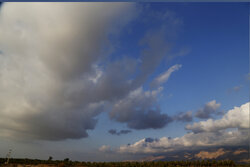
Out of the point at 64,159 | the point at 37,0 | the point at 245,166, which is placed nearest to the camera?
the point at 37,0

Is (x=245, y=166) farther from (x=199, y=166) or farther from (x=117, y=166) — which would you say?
(x=117, y=166)

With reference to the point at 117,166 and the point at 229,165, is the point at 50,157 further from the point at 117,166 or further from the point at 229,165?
the point at 229,165

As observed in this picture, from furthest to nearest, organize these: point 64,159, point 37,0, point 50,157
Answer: point 50,157
point 64,159
point 37,0

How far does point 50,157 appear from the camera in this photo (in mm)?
38250

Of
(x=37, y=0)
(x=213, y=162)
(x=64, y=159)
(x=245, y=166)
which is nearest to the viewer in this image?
(x=37, y=0)

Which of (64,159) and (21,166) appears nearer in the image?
(21,166)

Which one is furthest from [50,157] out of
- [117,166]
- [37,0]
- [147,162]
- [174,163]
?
[37,0]

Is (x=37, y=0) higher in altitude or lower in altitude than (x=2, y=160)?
higher

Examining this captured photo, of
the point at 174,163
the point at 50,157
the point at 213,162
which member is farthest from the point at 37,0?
the point at 50,157

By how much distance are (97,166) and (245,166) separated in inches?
888

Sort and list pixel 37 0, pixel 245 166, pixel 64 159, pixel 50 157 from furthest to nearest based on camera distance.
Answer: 1. pixel 50 157
2. pixel 64 159
3. pixel 245 166
4. pixel 37 0

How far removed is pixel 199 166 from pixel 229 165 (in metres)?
4.76

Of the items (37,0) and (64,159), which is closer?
(37,0)

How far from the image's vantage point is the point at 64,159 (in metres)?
35.6
